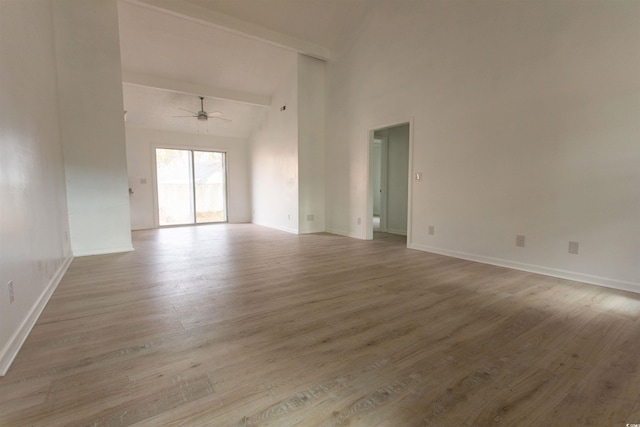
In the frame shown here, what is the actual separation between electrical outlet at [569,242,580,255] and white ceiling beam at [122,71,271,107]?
6.14 meters

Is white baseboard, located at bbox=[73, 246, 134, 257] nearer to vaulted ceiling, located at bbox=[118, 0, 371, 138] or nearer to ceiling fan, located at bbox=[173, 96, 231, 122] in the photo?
ceiling fan, located at bbox=[173, 96, 231, 122]

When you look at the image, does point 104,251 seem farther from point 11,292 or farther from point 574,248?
point 574,248

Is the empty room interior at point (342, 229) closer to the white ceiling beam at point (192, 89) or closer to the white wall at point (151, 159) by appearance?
the white ceiling beam at point (192, 89)

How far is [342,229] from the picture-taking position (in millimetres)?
5797

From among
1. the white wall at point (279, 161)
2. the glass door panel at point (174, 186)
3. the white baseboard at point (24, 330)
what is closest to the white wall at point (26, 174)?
the white baseboard at point (24, 330)

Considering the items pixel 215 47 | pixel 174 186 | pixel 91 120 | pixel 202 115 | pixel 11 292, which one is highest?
pixel 215 47

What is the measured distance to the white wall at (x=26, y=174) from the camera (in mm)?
1645

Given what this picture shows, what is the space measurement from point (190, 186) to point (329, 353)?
7236 millimetres

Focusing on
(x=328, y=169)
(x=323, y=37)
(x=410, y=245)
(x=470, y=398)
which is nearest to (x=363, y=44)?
(x=323, y=37)

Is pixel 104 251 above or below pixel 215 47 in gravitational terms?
below

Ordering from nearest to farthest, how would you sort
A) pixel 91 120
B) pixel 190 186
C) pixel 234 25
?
1. pixel 91 120
2. pixel 234 25
3. pixel 190 186

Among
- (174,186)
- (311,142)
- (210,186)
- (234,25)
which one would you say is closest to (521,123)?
(311,142)

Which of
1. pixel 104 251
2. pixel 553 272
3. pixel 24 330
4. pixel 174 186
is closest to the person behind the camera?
pixel 24 330

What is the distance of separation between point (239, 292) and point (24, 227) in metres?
1.54
